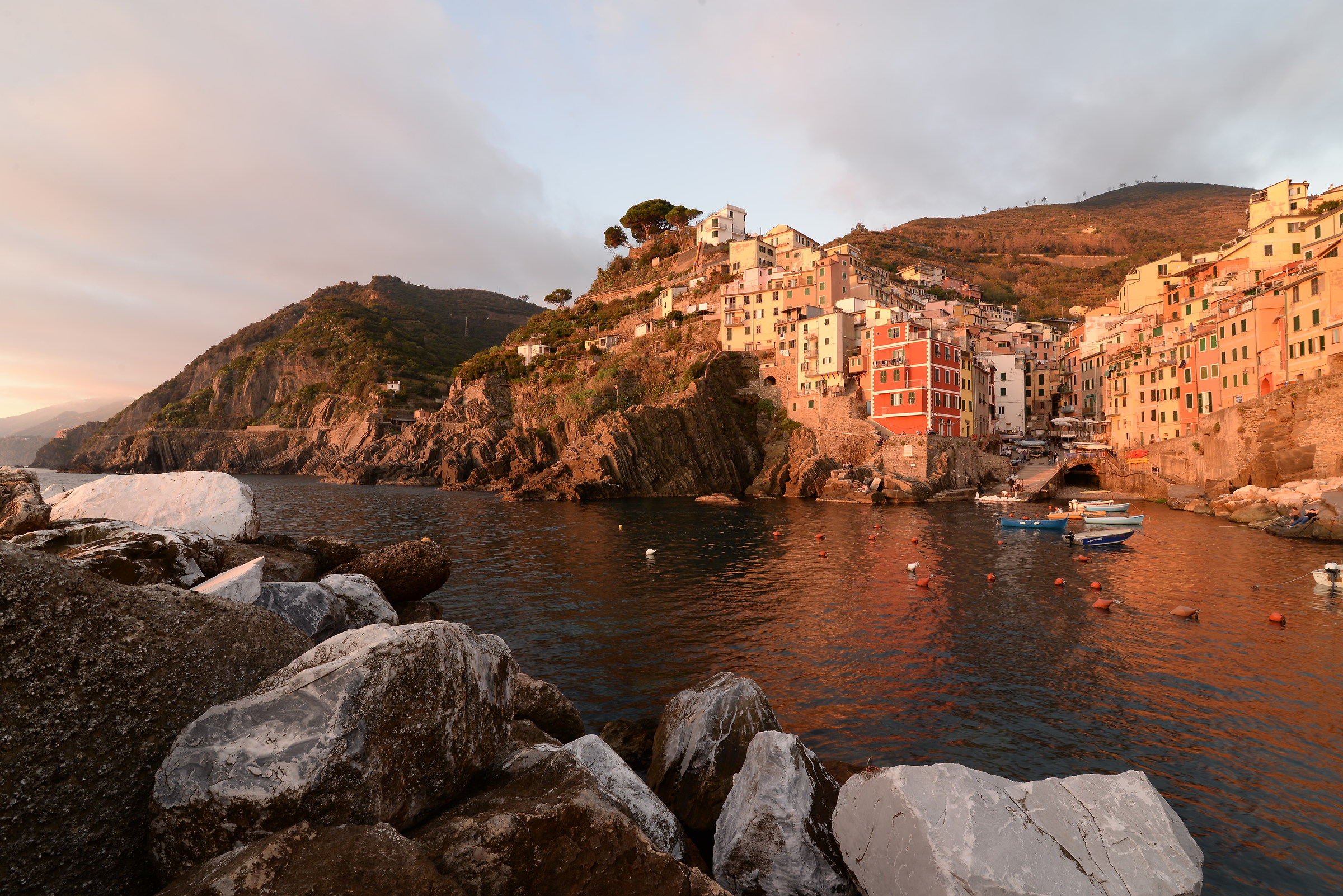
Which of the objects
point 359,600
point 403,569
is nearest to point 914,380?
point 403,569

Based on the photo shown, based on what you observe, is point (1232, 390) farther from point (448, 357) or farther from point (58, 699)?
point (448, 357)

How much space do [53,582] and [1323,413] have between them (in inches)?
2455

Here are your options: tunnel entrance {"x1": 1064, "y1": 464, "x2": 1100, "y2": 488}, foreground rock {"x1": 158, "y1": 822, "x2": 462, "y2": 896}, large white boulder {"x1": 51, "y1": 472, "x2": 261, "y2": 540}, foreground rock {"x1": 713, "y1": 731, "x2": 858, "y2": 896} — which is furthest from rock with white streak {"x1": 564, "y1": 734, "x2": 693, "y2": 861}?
tunnel entrance {"x1": 1064, "y1": 464, "x2": 1100, "y2": 488}

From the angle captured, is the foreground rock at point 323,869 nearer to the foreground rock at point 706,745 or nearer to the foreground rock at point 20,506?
the foreground rock at point 706,745

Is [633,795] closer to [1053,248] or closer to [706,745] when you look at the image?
[706,745]

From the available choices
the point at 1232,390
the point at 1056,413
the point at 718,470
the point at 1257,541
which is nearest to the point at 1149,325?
the point at 1056,413

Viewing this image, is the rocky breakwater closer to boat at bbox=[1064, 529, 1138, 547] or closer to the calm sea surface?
the calm sea surface

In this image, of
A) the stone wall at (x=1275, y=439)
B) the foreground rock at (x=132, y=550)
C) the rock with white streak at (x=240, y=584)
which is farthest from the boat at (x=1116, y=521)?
the foreground rock at (x=132, y=550)

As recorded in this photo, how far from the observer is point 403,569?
15.0 metres

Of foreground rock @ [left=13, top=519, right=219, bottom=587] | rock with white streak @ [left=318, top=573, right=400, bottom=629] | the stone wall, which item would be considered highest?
the stone wall

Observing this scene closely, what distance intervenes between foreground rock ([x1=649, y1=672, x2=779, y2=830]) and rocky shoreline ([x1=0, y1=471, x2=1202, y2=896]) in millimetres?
696

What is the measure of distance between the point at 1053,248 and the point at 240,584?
698ft

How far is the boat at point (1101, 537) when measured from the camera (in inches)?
1363

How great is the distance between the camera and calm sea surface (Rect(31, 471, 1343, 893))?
414 inches
